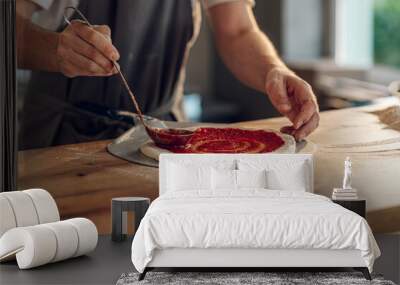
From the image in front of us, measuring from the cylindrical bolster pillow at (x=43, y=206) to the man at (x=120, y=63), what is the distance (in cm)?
76

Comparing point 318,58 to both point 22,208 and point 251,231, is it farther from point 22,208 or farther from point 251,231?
point 22,208

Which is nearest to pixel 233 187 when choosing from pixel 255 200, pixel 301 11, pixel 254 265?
pixel 255 200

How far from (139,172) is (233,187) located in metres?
0.81

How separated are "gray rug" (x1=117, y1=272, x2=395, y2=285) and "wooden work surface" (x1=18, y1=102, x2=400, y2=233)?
1278 mm

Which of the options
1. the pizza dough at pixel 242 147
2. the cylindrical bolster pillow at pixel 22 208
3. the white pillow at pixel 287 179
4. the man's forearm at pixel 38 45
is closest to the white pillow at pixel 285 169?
the white pillow at pixel 287 179

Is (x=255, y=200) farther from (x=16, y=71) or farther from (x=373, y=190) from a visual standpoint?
(x=16, y=71)

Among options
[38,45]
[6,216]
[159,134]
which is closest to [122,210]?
[159,134]

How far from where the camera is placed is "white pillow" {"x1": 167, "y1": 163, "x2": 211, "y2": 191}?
5.46 meters

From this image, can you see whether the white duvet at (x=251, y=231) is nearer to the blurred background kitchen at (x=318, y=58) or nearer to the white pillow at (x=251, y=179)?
the white pillow at (x=251, y=179)

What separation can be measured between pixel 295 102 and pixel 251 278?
5.74ft

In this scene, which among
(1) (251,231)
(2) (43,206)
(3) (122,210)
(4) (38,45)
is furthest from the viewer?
(4) (38,45)

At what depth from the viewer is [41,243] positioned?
15.5 feet

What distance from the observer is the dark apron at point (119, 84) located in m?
5.89

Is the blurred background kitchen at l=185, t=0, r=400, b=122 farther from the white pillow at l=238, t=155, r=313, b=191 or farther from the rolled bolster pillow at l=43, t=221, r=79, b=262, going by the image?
the rolled bolster pillow at l=43, t=221, r=79, b=262
